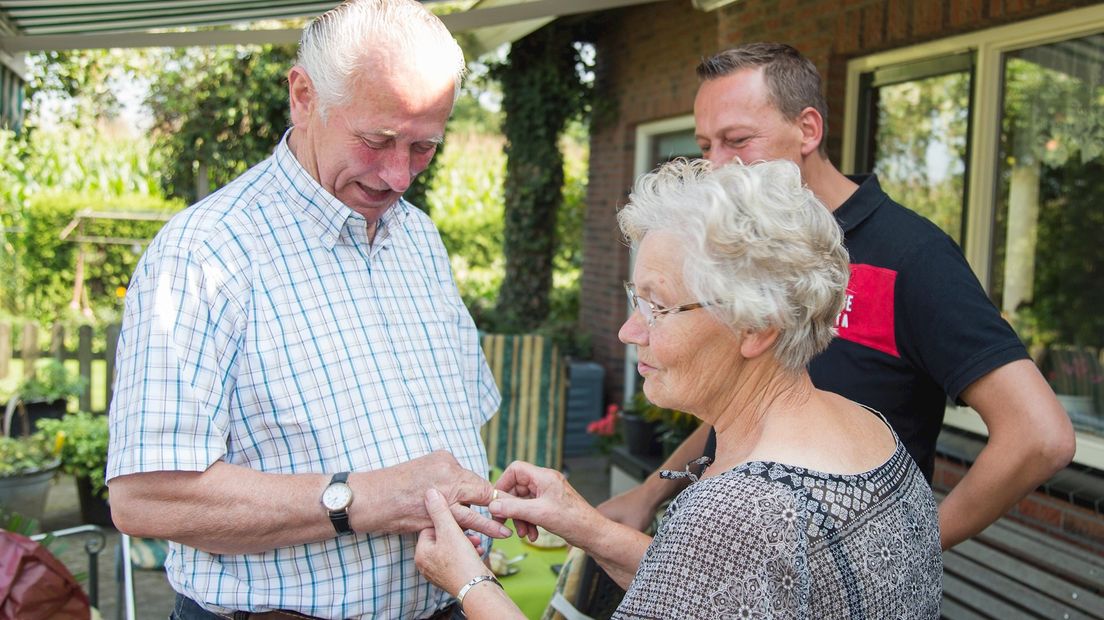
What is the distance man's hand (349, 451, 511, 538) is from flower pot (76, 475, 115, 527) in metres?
4.71

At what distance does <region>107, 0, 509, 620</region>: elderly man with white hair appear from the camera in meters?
1.61

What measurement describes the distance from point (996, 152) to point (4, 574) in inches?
152

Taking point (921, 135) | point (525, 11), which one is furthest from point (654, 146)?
point (921, 135)

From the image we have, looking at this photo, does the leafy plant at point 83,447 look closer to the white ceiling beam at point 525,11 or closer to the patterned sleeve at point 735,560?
the white ceiling beam at point 525,11

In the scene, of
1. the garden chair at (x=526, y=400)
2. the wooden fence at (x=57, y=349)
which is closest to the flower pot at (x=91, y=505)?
the garden chair at (x=526, y=400)

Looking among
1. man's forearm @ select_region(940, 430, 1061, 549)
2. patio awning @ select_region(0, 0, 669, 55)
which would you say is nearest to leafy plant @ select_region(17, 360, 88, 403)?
patio awning @ select_region(0, 0, 669, 55)

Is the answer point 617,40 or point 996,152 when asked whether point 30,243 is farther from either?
point 996,152

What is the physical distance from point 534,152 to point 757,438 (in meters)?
7.24

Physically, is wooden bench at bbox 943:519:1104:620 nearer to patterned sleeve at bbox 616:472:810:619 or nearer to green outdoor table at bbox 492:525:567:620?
green outdoor table at bbox 492:525:567:620

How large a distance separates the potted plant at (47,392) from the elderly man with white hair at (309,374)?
232 inches

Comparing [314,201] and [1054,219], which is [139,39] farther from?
[1054,219]

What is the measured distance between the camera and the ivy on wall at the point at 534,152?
8297 millimetres

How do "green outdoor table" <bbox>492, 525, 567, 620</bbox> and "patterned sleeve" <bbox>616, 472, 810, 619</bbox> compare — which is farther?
"green outdoor table" <bbox>492, 525, 567, 620</bbox>

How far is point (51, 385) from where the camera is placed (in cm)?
735
